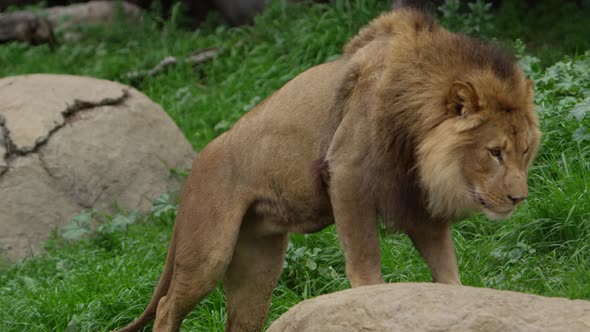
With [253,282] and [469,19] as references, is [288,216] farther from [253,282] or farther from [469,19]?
[469,19]

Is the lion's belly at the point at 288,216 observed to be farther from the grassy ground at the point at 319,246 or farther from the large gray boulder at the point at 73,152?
the large gray boulder at the point at 73,152

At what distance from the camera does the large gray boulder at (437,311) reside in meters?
2.87

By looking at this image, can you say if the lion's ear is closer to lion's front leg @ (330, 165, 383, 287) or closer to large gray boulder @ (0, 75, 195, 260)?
lion's front leg @ (330, 165, 383, 287)

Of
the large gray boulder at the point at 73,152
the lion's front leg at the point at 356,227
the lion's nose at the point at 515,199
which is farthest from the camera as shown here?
the large gray boulder at the point at 73,152

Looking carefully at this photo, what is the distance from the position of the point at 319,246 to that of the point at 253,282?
0.84 meters

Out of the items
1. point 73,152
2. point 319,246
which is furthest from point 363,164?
point 73,152

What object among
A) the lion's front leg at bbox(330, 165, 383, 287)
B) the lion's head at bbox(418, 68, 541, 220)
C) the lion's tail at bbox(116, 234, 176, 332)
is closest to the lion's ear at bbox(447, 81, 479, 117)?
the lion's head at bbox(418, 68, 541, 220)

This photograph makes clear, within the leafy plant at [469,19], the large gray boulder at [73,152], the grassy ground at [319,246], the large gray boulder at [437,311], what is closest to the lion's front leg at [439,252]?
the grassy ground at [319,246]

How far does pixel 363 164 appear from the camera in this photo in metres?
3.70

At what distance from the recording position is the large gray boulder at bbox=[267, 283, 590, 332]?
2.87 metres

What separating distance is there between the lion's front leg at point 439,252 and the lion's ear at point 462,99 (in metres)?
0.60

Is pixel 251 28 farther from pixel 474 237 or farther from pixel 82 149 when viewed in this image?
pixel 474 237

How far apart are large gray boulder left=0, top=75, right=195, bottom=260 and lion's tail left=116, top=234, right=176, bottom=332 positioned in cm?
186

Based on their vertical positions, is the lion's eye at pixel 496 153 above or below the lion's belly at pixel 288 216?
above
